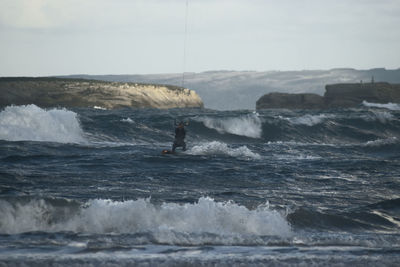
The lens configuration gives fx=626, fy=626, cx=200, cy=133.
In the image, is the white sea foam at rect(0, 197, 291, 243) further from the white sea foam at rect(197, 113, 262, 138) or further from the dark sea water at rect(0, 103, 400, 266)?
the white sea foam at rect(197, 113, 262, 138)

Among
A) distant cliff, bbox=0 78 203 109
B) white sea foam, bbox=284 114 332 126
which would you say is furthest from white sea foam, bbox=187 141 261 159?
distant cliff, bbox=0 78 203 109

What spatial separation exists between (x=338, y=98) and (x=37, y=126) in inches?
3166

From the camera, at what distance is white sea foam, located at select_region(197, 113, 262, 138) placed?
45625 mm

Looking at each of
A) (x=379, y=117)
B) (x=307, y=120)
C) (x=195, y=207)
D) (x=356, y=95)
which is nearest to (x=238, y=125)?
Answer: (x=307, y=120)

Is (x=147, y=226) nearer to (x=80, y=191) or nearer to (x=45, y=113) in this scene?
(x=80, y=191)

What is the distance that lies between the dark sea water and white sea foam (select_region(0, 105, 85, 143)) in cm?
564

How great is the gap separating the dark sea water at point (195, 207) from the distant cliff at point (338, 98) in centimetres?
7733

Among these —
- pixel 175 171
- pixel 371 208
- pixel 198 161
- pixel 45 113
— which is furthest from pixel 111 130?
pixel 371 208

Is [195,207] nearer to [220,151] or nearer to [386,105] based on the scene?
[220,151]

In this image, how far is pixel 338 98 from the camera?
109375 millimetres

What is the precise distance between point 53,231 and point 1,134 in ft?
78.2

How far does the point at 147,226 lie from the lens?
1196 centimetres

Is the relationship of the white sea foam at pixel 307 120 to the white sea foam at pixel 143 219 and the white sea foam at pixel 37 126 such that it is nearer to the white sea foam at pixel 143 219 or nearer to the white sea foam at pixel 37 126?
the white sea foam at pixel 37 126

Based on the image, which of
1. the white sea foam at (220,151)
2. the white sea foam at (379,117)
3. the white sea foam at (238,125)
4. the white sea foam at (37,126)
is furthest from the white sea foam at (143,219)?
the white sea foam at (379,117)
